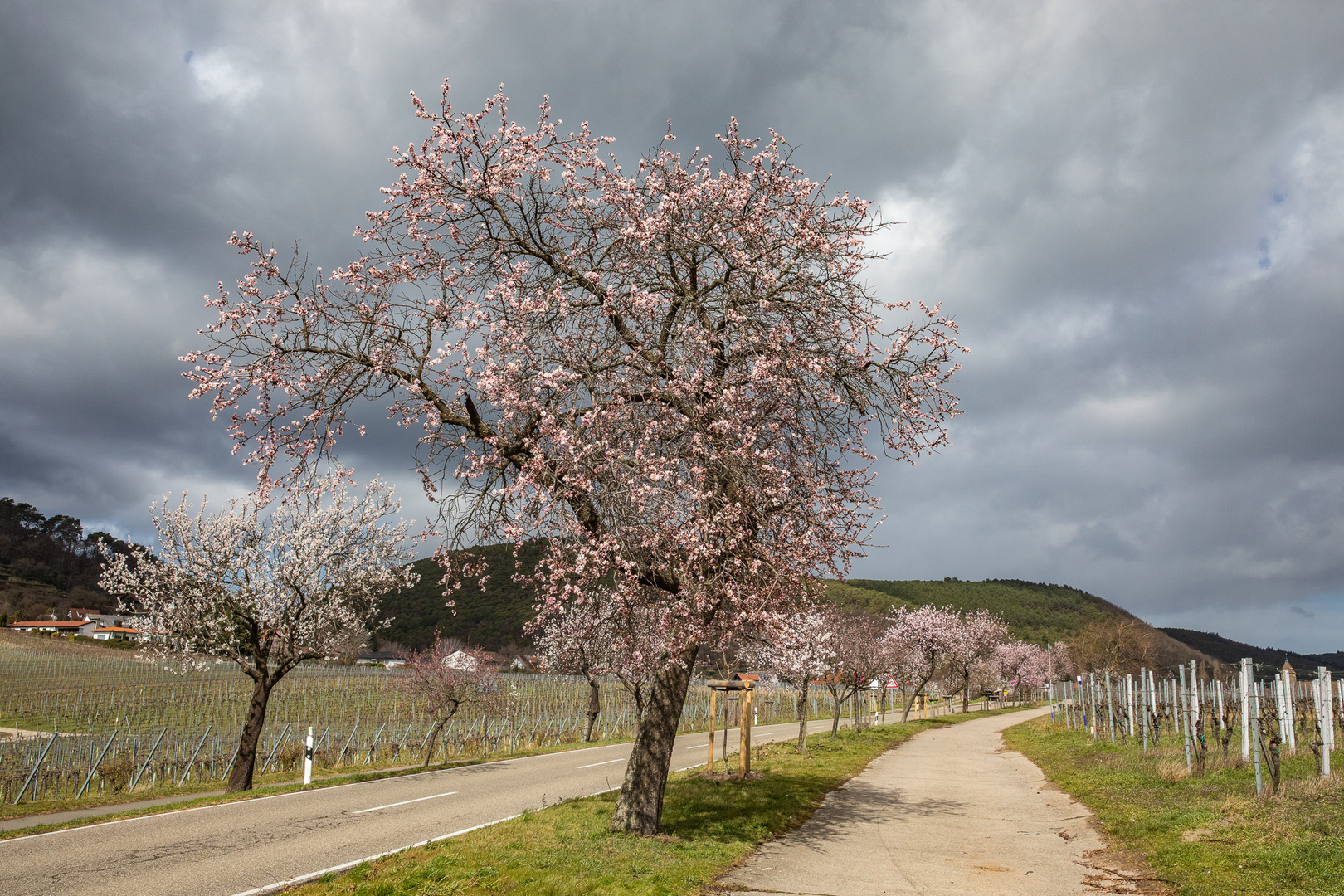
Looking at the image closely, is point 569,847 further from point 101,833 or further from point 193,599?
point 193,599

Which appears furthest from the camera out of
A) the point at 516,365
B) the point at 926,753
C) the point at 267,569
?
the point at 926,753

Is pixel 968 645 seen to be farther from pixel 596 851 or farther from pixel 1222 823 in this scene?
pixel 596 851

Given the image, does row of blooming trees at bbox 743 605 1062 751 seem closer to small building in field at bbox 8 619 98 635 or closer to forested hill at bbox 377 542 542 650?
forested hill at bbox 377 542 542 650

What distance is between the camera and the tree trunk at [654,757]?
10695mm

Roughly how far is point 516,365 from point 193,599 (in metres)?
16.1

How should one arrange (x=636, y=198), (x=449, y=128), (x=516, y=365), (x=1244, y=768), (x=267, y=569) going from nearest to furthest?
(x=516, y=365) → (x=449, y=128) → (x=636, y=198) → (x=1244, y=768) → (x=267, y=569)

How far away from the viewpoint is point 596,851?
9.53 meters

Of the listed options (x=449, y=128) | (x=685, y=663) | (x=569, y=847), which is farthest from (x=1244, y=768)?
(x=449, y=128)

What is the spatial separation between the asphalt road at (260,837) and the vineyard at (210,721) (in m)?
7.44

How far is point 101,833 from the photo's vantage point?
11.5 m

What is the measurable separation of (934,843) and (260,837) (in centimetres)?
945

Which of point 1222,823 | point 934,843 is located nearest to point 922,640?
point 934,843

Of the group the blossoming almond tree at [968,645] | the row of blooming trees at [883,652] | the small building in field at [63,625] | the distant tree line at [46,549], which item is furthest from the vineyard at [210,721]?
the distant tree line at [46,549]

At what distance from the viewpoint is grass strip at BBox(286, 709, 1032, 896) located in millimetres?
8031
